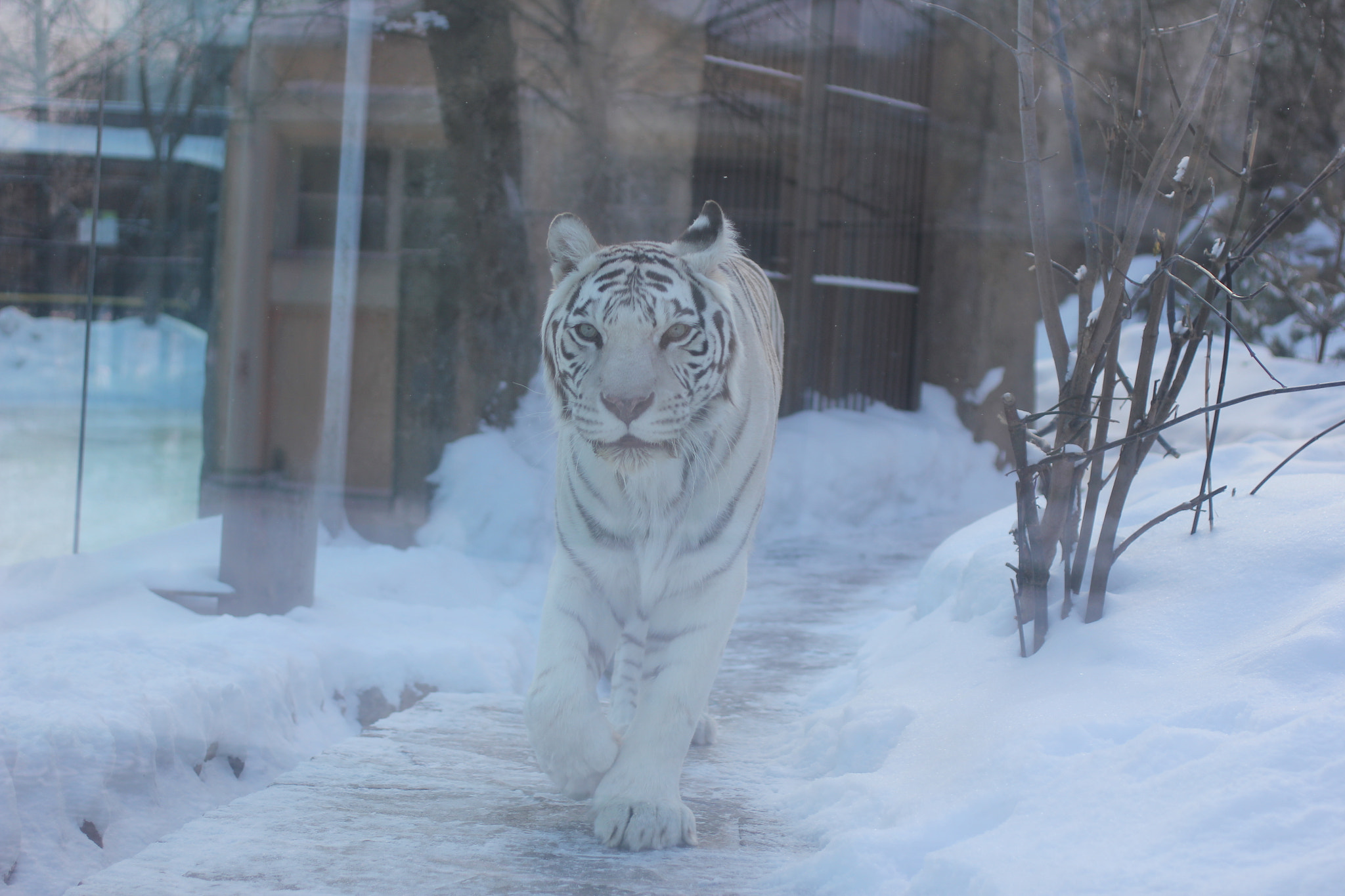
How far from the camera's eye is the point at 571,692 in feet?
7.18

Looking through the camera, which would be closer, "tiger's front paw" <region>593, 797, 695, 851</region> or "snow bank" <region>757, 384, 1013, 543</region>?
"tiger's front paw" <region>593, 797, 695, 851</region>

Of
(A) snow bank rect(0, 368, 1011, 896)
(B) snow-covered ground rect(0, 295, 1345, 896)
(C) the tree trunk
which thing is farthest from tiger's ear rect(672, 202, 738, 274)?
(C) the tree trunk

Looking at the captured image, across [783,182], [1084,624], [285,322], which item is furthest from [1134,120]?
[783,182]

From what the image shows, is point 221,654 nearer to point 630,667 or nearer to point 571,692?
point 630,667

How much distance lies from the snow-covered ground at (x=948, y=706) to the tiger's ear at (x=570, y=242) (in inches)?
22.1

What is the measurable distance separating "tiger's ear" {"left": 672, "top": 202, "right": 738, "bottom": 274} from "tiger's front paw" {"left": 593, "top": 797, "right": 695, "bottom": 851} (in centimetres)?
126

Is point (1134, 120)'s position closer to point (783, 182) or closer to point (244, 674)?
point (244, 674)

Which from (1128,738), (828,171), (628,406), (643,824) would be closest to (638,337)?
(628,406)

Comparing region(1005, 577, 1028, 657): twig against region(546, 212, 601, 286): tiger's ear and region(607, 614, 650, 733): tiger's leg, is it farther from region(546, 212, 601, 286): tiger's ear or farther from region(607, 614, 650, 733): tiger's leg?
region(546, 212, 601, 286): tiger's ear

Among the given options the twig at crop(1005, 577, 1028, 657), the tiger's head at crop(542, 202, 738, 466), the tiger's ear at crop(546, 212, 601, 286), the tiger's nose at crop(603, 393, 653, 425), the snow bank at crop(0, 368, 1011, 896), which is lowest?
the snow bank at crop(0, 368, 1011, 896)

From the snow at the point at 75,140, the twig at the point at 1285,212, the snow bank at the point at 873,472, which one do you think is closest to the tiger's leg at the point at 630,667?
the twig at the point at 1285,212

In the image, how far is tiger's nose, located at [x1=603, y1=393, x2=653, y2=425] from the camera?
87.1 inches

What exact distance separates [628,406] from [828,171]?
719cm

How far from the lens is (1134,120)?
2.55 m
